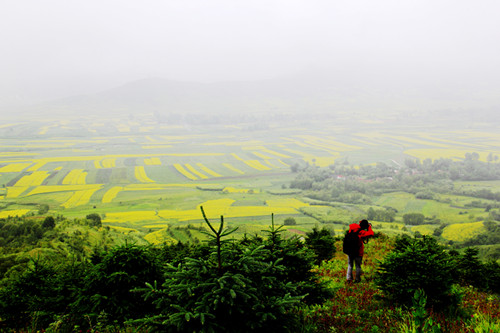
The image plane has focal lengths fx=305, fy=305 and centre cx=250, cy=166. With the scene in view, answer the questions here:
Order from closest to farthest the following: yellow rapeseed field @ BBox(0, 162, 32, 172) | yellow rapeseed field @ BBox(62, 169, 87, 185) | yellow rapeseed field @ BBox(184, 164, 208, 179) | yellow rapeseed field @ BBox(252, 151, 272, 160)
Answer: yellow rapeseed field @ BBox(62, 169, 87, 185)
yellow rapeseed field @ BBox(0, 162, 32, 172)
yellow rapeseed field @ BBox(184, 164, 208, 179)
yellow rapeseed field @ BBox(252, 151, 272, 160)

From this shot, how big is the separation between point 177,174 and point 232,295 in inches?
4216

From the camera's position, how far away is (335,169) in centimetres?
11744

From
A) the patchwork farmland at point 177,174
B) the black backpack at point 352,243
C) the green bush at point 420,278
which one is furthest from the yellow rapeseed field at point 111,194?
the green bush at point 420,278

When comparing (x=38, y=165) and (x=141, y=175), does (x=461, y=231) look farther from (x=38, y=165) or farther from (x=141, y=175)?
(x=38, y=165)

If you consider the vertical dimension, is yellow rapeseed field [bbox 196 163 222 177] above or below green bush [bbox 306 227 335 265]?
below

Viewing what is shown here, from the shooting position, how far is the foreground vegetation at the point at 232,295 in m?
3.81

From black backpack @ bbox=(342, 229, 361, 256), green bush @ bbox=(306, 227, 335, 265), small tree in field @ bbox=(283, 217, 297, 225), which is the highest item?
black backpack @ bbox=(342, 229, 361, 256)

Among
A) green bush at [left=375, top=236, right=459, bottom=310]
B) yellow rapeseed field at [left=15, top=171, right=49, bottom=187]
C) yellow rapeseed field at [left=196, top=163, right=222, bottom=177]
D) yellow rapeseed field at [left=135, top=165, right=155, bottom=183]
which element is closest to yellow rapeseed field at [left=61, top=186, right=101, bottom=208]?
yellow rapeseed field at [left=15, top=171, right=49, bottom=187]

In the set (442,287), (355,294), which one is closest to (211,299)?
(442,287)

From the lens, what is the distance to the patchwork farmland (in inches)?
2473

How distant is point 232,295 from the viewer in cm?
340

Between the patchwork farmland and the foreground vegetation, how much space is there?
35389 millimetres

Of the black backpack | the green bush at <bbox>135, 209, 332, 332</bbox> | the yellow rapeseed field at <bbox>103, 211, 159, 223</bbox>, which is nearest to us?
the green bush at <bbox>135, 209, 332, 332</bbox>

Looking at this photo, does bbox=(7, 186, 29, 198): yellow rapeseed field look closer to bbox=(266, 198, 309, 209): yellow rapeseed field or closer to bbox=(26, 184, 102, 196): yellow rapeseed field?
bbox=(26, 184, 102, 196): yellow rapeseed field
